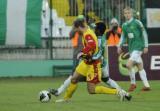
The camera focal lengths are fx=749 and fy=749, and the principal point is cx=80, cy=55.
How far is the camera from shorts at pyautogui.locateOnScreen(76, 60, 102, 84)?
1501cm

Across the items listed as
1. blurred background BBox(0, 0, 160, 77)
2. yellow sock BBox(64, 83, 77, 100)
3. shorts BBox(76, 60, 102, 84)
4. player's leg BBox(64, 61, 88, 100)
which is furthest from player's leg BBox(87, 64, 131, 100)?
blurred background BBox(0, 0, 160, 77)

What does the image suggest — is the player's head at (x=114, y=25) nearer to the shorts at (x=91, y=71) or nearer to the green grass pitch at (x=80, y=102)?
the green grass pitch at (x=80, y=102)

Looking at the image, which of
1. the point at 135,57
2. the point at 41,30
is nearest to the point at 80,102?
the point at 135,57

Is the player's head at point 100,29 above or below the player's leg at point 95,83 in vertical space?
above

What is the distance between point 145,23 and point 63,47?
3.10m

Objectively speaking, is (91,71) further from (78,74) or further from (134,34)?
(134,34)

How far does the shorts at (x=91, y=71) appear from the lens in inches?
591

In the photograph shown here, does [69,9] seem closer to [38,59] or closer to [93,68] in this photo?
[38,59]

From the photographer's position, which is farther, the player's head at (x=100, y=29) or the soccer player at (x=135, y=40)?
the soccer player at (x=135, y=40)

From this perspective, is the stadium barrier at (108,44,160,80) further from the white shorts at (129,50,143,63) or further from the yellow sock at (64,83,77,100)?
the yellow sock at (64,83,77,100)

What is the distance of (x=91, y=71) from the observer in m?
15.1

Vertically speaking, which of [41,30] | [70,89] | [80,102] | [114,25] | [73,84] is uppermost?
[114,25]

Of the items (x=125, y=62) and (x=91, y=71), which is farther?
(x=125, y=62)

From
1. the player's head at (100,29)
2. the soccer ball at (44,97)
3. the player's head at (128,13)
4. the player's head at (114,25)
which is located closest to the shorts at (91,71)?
the soccer ball at (44,97)
